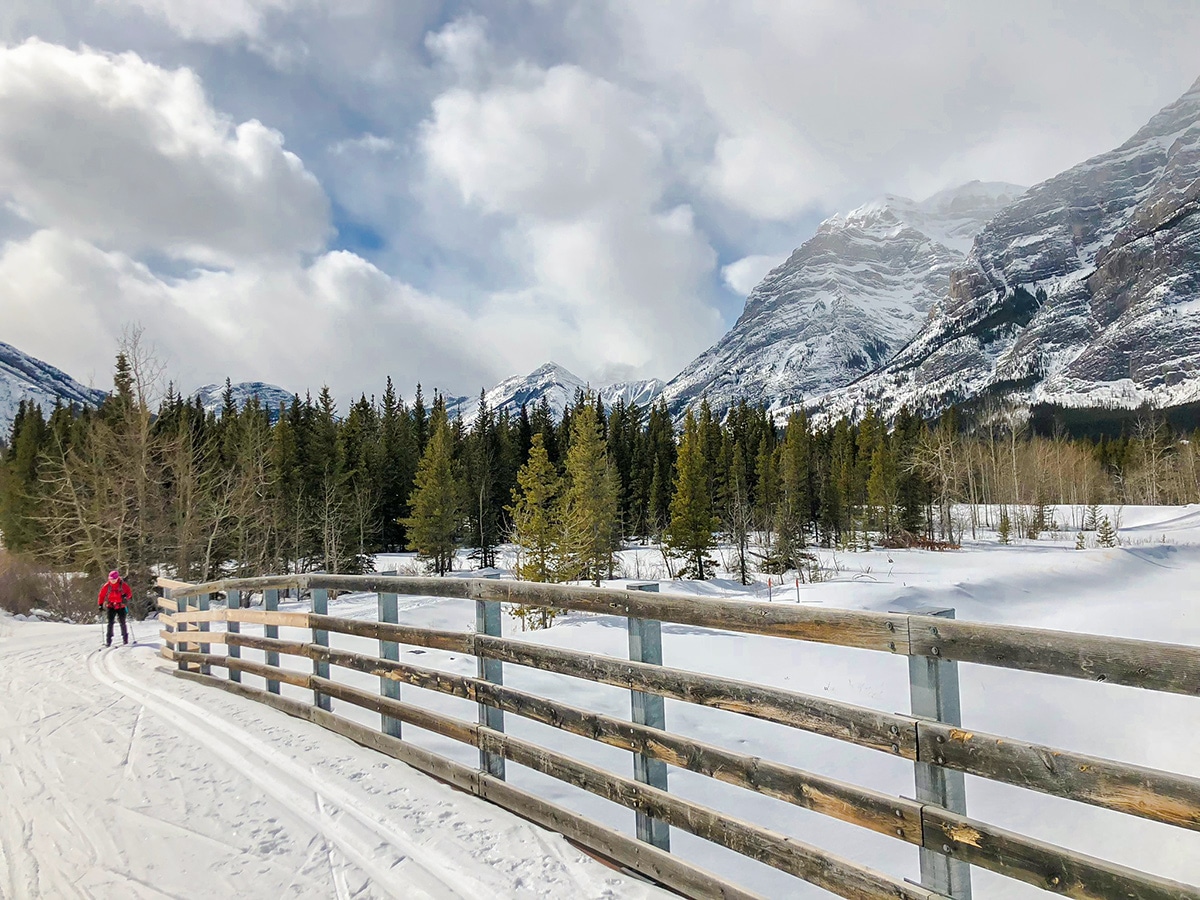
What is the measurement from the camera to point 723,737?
7625mm

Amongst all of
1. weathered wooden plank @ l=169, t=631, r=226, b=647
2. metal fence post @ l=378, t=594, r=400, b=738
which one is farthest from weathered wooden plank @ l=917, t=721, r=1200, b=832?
weathered wooden plank @ l=169, t=631, r=226, b=647

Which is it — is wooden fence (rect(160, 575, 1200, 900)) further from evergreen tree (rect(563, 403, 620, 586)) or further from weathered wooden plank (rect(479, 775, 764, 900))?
evergreen tree (rect(563, 403, 620, 586))

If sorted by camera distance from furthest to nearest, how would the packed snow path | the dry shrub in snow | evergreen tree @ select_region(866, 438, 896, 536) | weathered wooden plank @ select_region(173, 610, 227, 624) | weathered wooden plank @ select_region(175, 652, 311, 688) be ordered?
evergreen tree @ select_region(866, 438, 896, 536)
the dry shrub in snow
weathered wooden plank @ select_region(173, 610, 227, 624)
weathered wooden plank @ select_region(175, 652, 311, 688)
the packed snow path

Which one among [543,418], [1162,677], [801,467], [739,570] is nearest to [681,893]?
[1162,677]

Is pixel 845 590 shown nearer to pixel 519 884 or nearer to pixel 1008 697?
pixel 1008 697

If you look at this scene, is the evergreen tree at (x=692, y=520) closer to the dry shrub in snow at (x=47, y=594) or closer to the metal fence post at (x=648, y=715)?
the dry shrub in snow at (x=47, y=594)

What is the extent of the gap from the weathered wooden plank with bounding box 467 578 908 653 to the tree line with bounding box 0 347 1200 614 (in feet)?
71.9

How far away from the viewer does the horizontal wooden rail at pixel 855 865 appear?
1952 millimetres

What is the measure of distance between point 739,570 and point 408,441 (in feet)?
102

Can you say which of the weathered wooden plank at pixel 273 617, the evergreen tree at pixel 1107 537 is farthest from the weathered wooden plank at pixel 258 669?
the evergreen tree at pixel 1107 537

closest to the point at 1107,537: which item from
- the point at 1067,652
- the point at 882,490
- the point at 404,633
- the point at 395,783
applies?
the point at 882,490

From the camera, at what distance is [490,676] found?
458 cm

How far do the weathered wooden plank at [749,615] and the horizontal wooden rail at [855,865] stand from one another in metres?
0.63

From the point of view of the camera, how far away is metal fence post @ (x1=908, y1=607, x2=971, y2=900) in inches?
94.5
